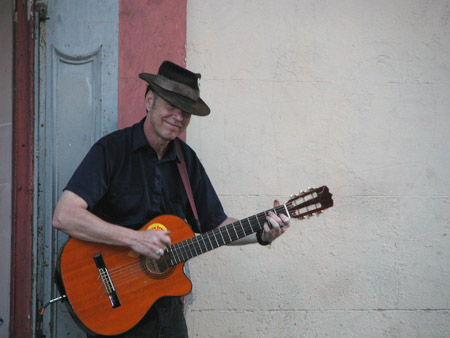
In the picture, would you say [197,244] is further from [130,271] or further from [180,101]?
[180,101]

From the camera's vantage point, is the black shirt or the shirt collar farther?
the shirt collar

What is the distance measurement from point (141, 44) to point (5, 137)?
3.29 feet

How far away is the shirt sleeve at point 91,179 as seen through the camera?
2672mm

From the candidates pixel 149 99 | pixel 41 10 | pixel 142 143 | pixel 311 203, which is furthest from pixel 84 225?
pixel 41 10

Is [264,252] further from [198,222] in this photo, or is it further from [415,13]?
[415,13]

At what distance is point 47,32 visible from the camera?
3.39 meters

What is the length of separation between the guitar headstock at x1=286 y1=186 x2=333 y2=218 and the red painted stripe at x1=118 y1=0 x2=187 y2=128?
3.97ft

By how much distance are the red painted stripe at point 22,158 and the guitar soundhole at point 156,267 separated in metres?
1.01

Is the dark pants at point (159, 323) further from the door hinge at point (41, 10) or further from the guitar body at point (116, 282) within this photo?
the door hinge at point (41, 10)

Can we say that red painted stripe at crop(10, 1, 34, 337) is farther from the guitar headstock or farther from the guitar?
the guitar headstock

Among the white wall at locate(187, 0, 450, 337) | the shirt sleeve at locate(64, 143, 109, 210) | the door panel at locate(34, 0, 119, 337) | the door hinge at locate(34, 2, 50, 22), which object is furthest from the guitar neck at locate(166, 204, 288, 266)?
the door hinge at locate(34, 2, 50, 22)

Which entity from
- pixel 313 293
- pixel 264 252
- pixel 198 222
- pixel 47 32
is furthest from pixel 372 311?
pixel 47 32

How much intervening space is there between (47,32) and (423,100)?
2.41 m

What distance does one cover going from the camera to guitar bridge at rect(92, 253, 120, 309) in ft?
8.73
